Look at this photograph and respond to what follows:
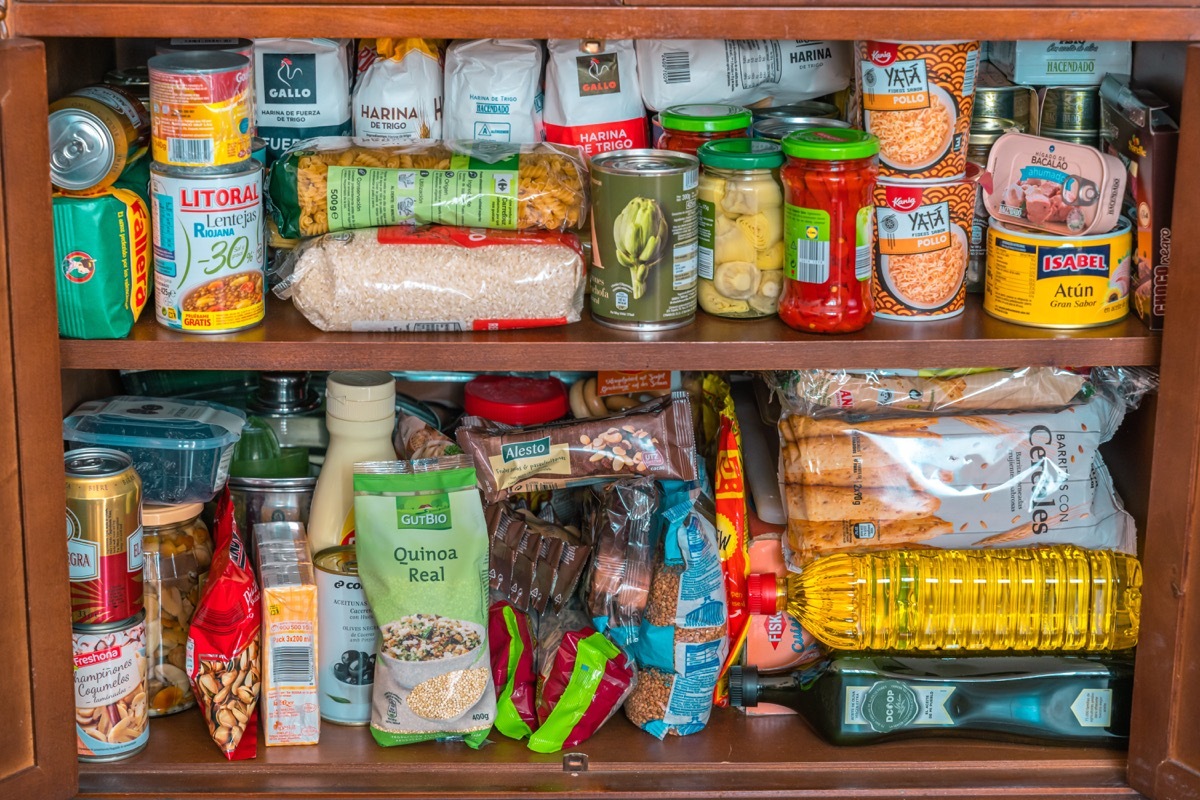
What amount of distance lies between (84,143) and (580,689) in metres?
0.70

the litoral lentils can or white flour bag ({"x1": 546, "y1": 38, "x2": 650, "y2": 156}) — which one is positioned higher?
white flour bag ({"x1": 546, "y1": 38, "x2": 650, "y2": 156})

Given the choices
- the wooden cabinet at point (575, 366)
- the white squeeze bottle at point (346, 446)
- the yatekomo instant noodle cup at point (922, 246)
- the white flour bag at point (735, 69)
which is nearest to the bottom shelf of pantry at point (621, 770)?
the wooden cabinet at point (575, 366)

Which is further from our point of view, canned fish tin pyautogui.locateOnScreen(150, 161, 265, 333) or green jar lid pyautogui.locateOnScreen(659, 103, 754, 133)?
green jar lid pyautogui.locateOnScreen(659, 103, 754, 133)

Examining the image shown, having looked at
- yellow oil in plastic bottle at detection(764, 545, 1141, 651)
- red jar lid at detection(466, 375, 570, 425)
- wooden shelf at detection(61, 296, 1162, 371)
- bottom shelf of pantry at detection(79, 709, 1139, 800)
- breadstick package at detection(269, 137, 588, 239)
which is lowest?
bottom shelf of pantry at detection(79, 709, 1139, 800)

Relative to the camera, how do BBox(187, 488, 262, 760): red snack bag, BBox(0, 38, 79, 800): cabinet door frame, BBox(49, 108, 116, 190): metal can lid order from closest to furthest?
1. BBox(0, 38, 79, 800): cabinet door frame
2. BBox(49, 108, 116, 190): metal can lid
3. BBox(187, 488, 262, 760): red snack bag

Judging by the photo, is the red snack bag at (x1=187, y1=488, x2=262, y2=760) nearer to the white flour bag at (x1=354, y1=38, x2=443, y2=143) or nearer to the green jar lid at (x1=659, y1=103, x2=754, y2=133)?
the white flour bag at (x1=354, y1=38, x2=443, y2=143)

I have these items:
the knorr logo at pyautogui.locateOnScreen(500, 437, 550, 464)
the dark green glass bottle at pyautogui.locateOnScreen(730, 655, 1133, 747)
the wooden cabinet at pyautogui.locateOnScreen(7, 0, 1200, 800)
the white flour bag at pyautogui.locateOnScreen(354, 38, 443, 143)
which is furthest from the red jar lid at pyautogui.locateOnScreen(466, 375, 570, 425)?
the dark green glass bottle at pyautogui.locateOnScreen(730, 655, 1133, 747)

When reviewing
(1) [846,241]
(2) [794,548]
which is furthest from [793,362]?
(2) [794,548]

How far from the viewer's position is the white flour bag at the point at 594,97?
4.79 ft

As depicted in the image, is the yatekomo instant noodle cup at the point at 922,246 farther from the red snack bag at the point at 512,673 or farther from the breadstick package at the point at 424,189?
the red snack bag at the point at 512,673

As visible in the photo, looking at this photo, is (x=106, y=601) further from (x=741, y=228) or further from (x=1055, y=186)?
(x=1055, y=186)

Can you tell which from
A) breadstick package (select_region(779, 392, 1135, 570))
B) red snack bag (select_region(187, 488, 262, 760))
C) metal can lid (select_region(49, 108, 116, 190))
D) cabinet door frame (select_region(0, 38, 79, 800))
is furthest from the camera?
breadstick package (select_region(779, 392, 1135, 570))

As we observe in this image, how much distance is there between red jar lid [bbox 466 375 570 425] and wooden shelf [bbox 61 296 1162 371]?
0.68 feet

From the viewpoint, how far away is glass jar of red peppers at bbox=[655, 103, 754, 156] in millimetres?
1416
